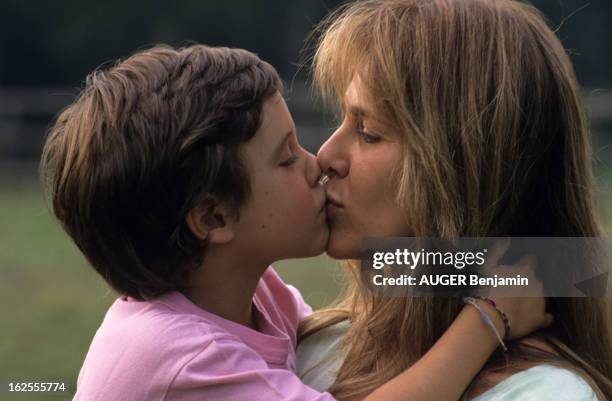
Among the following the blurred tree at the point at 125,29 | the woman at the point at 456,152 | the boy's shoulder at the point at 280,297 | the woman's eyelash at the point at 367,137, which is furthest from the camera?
the blurred tree at the point at 125,29

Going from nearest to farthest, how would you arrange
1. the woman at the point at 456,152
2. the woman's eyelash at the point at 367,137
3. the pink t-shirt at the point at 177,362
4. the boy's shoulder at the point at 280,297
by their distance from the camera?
the pink t-shirt at the point at 177,362 < the woman at the point at 456,152 < the woman's eyelash at the point at 367,137 < the boy's shoulder at the point at 280,297

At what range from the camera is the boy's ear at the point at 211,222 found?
7.84ft

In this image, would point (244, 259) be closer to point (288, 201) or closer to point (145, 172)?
point (288, 201)

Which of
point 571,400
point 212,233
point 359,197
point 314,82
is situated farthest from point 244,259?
point 571,400

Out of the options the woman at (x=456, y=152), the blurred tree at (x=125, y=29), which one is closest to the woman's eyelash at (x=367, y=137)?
the woman at (x=456, y=152)

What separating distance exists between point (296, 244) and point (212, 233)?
20 cm

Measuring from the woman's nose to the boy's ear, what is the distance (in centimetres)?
Answer: 25

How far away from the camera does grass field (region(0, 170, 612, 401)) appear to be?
734cm

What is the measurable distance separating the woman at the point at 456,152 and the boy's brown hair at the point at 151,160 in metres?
0.26

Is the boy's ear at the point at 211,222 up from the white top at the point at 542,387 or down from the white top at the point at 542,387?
up

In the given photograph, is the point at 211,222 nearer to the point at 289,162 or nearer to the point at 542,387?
the point at 289,162

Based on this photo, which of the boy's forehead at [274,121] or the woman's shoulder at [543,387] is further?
the boy's forehead at [274,121]

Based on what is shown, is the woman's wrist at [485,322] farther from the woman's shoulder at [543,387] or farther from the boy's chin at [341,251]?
the boy's chin at [341,251]

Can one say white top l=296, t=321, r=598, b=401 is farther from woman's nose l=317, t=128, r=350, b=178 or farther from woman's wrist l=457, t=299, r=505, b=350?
woman's nose l=317, t=128, r=350, b=178
